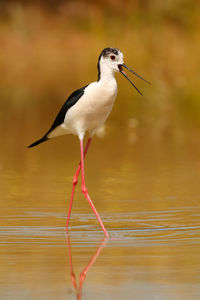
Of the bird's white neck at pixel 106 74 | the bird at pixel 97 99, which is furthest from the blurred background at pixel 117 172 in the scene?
the bird's white neck at pixel 106 74

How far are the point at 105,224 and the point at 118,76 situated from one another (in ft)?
34.6

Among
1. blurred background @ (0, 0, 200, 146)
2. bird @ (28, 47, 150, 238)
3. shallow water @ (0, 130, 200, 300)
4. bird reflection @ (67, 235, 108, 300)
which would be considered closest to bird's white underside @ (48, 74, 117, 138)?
bird @ (28, 47, 150, 238)

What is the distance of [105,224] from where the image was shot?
18.9 feet

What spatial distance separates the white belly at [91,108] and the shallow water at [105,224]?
0.62 m

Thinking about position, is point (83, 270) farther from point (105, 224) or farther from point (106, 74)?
point (106, 74)

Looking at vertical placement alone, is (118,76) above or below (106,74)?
below

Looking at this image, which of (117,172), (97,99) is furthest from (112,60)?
(117,172)

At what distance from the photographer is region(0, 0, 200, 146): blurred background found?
11.4 m

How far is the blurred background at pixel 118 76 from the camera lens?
11.4 meters

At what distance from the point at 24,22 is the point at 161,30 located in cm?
793

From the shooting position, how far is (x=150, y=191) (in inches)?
272

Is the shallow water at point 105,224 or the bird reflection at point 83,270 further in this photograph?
the shallow water at point 105,224

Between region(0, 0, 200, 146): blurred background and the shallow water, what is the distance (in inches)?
50.3

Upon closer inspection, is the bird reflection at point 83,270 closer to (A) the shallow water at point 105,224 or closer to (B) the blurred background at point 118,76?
(A) the shallow water at point 105,224
